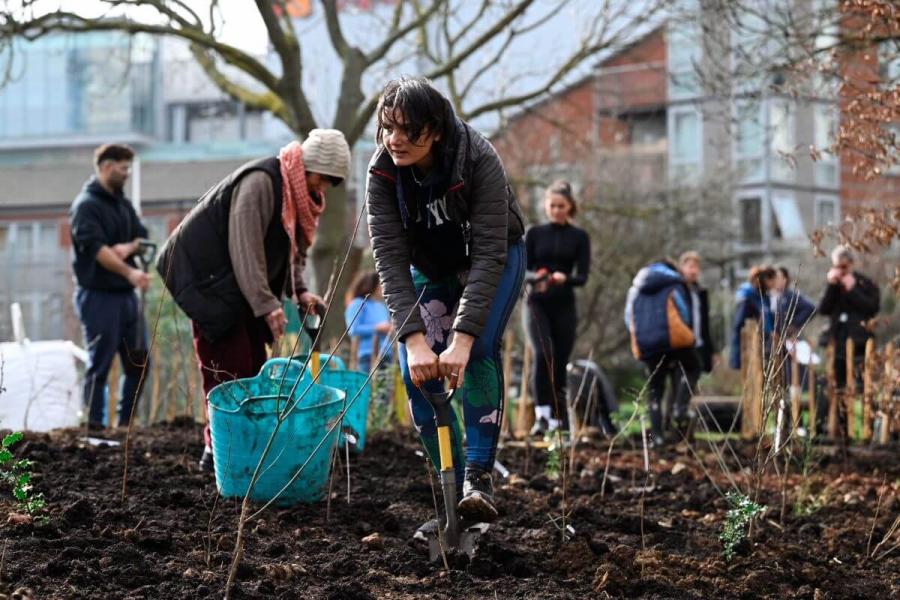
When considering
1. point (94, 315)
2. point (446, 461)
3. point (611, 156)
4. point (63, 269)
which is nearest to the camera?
point (446, 461)

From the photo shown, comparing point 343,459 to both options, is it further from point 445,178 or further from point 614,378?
point 614,378

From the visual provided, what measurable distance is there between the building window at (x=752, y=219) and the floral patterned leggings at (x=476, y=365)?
96.4ft

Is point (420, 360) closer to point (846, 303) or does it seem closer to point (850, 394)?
point (850, 394)

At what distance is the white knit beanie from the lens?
528 cm

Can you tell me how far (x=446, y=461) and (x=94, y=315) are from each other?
4210mm

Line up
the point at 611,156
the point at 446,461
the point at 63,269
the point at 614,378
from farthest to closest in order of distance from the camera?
the point at 611,156
the point at 614,378
the point at 63,269
the point at 446,461

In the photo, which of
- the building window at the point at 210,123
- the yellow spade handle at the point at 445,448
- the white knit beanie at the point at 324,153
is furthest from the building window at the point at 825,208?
the yellow spade handle at the point at 445,448

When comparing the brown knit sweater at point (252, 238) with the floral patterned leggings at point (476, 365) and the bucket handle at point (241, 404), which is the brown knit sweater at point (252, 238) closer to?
the bucket handle at point (241, 404)

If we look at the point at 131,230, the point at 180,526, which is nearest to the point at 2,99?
the point at 131,230

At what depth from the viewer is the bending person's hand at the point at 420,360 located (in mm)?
3918

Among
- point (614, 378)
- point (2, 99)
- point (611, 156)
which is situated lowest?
point (614, 378)

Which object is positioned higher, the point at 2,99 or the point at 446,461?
the point at 2,99

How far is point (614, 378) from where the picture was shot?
23.0 meters

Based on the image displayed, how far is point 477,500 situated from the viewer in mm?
3918
